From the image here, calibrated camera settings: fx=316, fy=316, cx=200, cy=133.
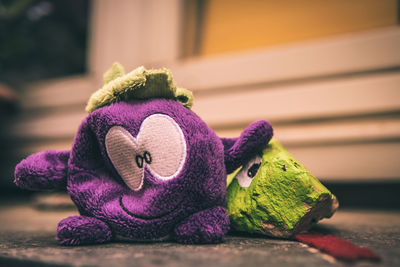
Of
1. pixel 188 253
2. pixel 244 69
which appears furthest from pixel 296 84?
pixel 188 253

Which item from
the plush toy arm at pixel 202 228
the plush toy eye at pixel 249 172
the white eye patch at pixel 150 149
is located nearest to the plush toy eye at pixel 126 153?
the white eye patch at pixel 150 149

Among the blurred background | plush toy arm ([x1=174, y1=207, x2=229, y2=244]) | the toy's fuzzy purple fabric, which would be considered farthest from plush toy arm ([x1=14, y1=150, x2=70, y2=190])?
the blurred background

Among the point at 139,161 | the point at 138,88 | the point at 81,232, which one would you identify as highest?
the point at 138,88

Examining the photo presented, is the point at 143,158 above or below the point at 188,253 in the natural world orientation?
above

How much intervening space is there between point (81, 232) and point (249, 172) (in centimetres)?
32

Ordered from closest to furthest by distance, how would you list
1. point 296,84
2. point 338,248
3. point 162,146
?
1. point 338,248
2. point 162,146
3. point 296,84

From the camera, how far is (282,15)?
1298mm

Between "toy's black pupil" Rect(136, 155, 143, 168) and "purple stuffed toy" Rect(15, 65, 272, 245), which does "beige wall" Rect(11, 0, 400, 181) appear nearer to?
"purple stuffed toy" Rect(15, 65, 272, 245)

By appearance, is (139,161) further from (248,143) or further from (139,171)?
(248,143)

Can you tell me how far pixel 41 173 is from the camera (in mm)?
541

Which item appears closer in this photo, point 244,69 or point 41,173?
point 41,173

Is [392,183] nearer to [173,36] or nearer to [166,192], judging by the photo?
[166,192]

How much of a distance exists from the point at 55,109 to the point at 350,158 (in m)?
1.43

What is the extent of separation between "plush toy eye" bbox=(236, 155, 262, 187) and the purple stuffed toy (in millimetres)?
57
